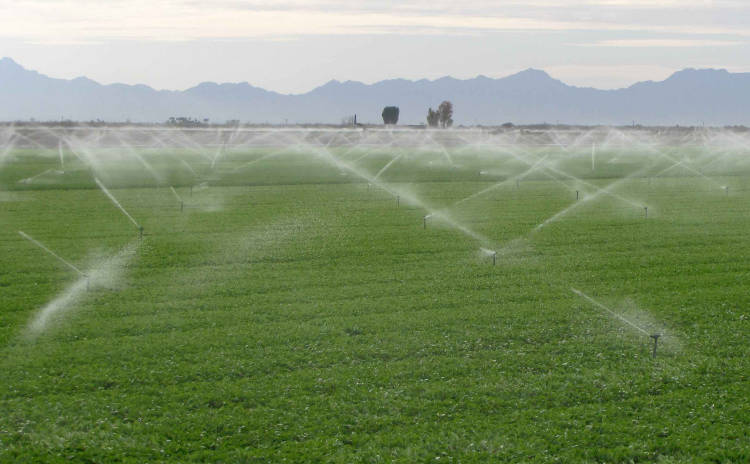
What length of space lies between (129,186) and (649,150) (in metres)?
66.9

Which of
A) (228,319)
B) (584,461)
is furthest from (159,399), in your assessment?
(584,461)

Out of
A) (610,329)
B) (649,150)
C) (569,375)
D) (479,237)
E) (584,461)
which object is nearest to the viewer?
(584,461)

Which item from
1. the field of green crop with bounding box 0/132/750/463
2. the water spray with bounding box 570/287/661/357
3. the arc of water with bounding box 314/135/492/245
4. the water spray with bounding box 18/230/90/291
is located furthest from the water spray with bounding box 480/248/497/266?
the water spray with bounding box 18/230/90/291

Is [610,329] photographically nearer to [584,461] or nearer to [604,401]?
[604,401]

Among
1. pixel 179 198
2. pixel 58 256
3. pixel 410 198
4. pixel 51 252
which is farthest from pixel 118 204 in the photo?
pixel 410 198

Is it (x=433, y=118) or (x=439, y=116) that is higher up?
(x=439, y=116)

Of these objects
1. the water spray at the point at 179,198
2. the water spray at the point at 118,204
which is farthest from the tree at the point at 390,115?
the water spray at the point at 179,198

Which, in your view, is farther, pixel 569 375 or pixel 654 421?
pixel 569 375

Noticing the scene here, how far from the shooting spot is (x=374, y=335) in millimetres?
15211

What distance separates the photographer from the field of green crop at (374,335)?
35.8 feet

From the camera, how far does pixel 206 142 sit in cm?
9262

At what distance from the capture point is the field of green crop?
10.9 m

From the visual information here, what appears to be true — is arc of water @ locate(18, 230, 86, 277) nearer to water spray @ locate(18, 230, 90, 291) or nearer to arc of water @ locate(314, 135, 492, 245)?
water spray @ locate(18, 230, 90, 291)

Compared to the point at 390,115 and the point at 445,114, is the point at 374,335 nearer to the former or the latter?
the point at 445,114
